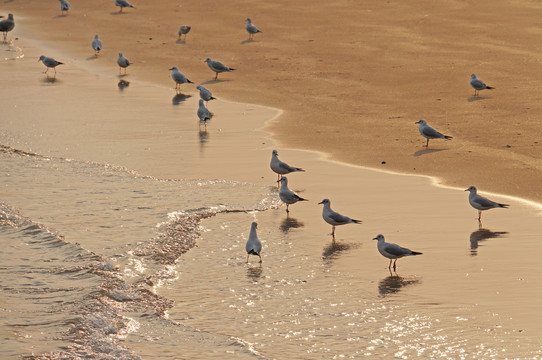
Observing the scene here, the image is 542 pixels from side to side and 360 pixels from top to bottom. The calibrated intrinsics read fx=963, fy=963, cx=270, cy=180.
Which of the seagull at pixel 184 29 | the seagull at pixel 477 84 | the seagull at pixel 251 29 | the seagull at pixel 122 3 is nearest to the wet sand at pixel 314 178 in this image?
the seagull at pixel 477 84

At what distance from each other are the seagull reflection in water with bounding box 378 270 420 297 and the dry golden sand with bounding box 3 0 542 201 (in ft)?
13.0

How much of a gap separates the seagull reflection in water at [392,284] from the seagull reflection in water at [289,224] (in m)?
2.21

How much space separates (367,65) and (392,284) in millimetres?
16111

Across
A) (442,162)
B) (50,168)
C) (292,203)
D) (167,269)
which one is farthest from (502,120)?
(167,269)

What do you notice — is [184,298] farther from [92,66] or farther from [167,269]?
[92,66]

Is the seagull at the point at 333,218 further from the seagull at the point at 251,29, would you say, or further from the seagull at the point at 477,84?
the seagull at the point at 251,29

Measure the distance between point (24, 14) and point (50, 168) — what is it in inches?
980

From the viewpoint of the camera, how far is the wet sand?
404 inches

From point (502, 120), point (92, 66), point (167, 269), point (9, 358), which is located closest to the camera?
point (9, 358)

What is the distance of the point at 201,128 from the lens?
19312 mm

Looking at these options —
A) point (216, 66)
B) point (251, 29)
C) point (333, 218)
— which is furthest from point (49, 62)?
point (333, 218)

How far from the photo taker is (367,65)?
84.9ft

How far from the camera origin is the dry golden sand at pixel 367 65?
17.0 m

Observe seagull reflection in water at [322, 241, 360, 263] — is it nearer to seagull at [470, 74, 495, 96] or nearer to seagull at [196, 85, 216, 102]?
seagull at [196, 85, 216, 102]
